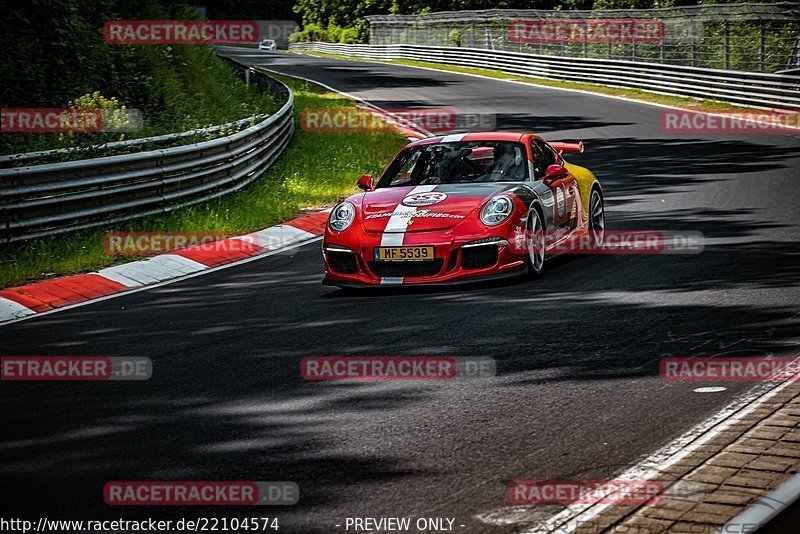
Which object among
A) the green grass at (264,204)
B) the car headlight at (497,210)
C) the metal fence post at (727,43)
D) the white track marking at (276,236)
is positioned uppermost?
the metal fence post at (727,43)

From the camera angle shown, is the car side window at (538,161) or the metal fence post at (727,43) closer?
the car side window at (538,161)

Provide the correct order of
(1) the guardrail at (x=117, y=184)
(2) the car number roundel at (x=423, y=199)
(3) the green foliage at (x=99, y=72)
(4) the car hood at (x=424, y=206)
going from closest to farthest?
(4) the car hood at (x=424, y=206), (2) the car number roundel at (x=423, y=199), (1) the guardrail at (x=117, y=184), (3) the green foliage at (x=99, y=72)

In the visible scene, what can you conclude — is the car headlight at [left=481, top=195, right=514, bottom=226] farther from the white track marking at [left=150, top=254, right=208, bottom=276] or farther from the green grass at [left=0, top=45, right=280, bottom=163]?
the green grass at [left=0, top=45, right=280, bottom=163]

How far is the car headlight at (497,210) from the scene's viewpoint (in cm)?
927

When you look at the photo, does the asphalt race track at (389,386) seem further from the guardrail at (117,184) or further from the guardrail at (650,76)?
the guardrail at (650,76)

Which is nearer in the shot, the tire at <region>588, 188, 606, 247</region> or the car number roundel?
the car number roundel

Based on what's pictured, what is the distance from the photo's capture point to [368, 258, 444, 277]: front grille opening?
30.3ft

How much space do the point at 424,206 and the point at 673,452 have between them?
476 centimetres

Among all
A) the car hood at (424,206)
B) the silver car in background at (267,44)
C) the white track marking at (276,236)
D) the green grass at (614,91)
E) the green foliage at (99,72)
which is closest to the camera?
the car hood at (424,206)

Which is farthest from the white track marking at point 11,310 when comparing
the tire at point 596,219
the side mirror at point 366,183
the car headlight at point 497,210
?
the tire at point 596,219

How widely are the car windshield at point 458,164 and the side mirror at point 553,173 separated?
204mm

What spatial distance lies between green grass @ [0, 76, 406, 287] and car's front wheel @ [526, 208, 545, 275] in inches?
174

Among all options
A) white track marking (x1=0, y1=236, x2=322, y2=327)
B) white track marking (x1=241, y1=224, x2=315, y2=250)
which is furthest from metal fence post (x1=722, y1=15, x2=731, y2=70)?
white track marking (x1=0, y1=236, x2=322, y2=327)

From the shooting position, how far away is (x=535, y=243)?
9680 millimetres
